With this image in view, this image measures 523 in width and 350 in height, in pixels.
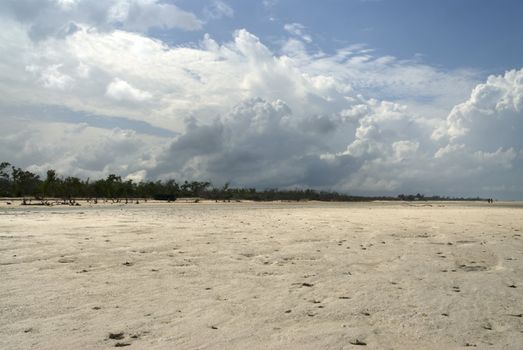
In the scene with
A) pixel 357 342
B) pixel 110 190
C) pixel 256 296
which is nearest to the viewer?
pixel 357 342

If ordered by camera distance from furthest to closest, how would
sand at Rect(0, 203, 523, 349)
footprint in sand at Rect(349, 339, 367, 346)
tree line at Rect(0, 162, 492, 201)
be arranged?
1. tree line at Rect(0, 162, 492, 201)
2. sand at Rect(0, 203, 523, 349)
3. footprint in sand at Rect(349, 339, 367, 346)

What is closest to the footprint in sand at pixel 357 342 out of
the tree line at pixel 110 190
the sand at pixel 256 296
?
the sand at pixel 256 296

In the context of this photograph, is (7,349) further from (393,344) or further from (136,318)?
(393,344)

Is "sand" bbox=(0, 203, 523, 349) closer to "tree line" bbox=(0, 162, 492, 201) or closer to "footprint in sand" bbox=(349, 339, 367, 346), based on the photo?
"footprint in sand" bbox=(349, 339, 367, 346)

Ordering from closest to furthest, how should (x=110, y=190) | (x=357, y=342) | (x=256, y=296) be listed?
(x=357, y=342) → (x=256, y=296) → (x=110, y=190)

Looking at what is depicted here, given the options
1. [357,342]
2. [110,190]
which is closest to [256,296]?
[357,342]

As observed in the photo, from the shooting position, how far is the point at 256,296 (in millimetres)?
6895

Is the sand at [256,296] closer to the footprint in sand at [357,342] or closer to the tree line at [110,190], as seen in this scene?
the footprint in sand at [357,342]

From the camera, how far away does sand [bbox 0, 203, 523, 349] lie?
5090 mm

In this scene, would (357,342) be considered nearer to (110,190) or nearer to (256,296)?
(256,296)

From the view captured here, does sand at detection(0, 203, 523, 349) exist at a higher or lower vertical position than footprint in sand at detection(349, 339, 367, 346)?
higher

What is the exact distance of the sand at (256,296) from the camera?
5.09 metres

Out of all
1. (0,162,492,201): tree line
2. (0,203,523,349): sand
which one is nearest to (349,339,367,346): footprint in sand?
(0,203,523,349): sand

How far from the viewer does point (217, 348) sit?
4.72 metres
